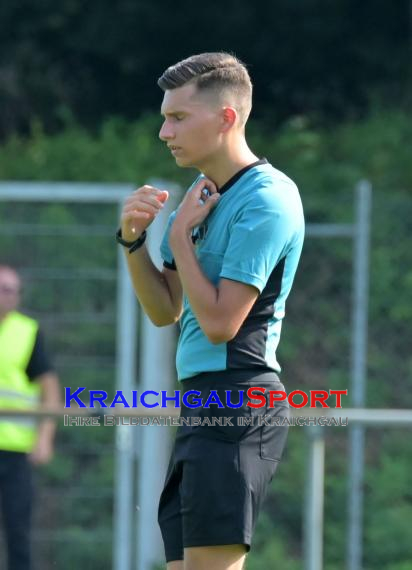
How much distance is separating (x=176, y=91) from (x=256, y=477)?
1002 millimetres

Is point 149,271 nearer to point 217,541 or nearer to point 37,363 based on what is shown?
point 217,541

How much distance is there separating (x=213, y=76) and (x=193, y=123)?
0.13m

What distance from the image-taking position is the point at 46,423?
6398 millimetres

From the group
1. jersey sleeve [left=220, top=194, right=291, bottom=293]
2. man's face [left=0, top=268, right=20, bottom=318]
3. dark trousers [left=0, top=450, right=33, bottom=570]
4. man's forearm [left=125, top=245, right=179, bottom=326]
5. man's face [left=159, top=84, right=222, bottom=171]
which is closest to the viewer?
jersey sleeve [left=220, top=194, right=291, bottom=293]

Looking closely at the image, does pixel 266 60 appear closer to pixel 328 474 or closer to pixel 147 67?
pixel 147 67

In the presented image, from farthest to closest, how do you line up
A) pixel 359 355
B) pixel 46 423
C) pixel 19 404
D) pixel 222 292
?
pixel 359 355, pixel 19 404, pixel 46 423, pixel 222 292

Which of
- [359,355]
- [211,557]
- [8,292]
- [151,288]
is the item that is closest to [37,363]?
[8,292]

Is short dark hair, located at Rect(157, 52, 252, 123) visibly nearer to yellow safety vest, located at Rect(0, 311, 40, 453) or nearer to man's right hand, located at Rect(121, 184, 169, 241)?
man's right hand, located at Rect(121, 184, 169, 241)

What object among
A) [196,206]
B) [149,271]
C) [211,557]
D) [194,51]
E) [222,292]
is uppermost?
[194,51]

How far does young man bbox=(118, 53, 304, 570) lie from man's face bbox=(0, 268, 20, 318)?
3528 millimetres

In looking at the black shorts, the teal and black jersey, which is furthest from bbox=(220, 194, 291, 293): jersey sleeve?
the black shorts

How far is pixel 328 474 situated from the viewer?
710 centimetres

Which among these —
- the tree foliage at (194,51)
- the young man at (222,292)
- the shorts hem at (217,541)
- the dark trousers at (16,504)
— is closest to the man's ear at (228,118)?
the young man at (222,292)

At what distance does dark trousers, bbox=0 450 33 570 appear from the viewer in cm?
636
